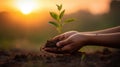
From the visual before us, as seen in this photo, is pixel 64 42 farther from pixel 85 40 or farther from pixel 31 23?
pixel 31 23

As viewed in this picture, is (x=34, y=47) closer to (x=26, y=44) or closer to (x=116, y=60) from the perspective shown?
(x=26, y=44)

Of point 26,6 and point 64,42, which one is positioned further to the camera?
point 26,6

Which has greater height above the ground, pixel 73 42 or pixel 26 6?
pixel 26 6

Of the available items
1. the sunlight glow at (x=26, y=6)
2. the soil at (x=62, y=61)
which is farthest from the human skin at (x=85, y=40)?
the sunlight glow at (x=26, y=6)

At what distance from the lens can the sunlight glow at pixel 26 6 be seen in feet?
10.8

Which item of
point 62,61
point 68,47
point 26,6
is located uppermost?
point 26,6

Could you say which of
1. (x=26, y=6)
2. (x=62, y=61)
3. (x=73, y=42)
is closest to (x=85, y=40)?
(x=73, y=42)

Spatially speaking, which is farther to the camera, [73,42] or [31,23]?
[31,23]

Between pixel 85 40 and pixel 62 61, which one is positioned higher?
pixel 85 40

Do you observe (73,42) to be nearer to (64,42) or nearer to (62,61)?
(64,42)

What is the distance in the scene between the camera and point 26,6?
3.30m

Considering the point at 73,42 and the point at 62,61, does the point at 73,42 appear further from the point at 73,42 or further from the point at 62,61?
the point at 62,61

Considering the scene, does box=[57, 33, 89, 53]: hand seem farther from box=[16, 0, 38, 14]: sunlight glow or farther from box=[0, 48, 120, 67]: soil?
box=[16, 0, 38, 14]: sunlight glow

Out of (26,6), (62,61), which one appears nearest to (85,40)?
(62,61)
